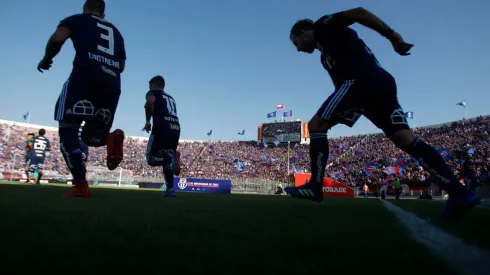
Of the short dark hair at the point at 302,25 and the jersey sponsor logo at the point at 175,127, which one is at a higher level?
the short dark hair at the point at 302,25

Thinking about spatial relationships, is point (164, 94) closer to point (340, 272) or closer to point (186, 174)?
point (340, 272)

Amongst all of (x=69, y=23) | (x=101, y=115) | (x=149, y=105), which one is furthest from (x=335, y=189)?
(x=69, y=23)

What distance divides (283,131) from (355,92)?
156 feet

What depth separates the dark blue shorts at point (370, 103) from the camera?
291 centimetres

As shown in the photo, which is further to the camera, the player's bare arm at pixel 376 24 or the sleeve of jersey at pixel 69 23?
the sleeve of jersey at pixel 69 23

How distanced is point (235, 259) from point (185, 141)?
57.4 meters

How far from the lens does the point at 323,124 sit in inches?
125

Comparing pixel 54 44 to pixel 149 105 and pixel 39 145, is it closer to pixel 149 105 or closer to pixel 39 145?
pixel 149 105

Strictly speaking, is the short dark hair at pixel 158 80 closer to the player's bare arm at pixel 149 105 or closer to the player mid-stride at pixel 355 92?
the player's bare arm at pixel 149 105

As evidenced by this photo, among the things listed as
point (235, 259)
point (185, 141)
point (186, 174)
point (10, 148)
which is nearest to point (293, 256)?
point (235, 259)

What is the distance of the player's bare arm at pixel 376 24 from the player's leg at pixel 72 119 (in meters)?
2.96

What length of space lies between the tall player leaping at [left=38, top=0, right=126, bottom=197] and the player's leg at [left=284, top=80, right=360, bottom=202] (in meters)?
2.47

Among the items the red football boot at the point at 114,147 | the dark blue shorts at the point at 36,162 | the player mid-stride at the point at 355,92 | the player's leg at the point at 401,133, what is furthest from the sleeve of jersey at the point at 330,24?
the dark blue shorts at the point at 36,162

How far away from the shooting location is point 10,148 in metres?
38.9
